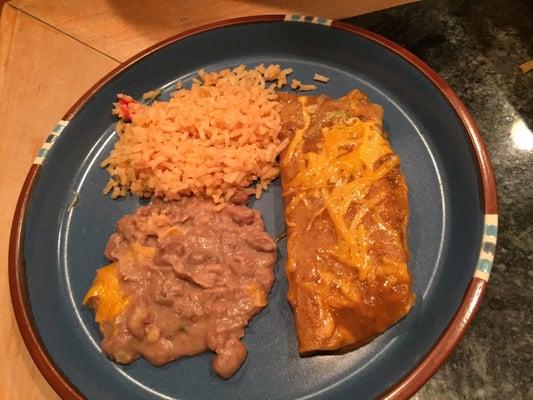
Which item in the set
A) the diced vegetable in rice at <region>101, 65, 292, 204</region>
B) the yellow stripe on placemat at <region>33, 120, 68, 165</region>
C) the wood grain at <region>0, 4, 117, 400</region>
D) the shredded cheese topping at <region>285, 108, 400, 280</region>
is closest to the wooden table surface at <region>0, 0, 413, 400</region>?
the wood grain at <region>0, 4, 117, 400</region>

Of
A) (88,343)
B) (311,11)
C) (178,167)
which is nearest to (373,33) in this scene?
(311,11)

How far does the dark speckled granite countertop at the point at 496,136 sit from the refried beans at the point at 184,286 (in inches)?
27.1

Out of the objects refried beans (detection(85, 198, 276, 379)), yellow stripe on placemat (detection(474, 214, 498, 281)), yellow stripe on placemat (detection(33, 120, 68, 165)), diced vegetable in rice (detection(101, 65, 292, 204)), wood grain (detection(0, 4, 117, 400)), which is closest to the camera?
yellow stripe on placemat (detection(474, 214, 498, 281))

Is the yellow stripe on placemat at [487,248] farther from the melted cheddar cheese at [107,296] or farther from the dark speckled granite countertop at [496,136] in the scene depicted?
the melted cheddar cheese at [107,296]

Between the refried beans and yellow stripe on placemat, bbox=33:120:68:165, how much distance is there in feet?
1.82

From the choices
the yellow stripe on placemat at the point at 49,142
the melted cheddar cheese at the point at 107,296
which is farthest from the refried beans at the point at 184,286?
the yellow stripe on placemat at the point at 49,142

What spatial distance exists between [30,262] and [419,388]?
1548mm

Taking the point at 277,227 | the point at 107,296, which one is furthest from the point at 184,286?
the point at 277,227

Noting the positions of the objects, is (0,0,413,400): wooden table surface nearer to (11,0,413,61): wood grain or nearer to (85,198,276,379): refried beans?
(11,0,413,61): wood grain

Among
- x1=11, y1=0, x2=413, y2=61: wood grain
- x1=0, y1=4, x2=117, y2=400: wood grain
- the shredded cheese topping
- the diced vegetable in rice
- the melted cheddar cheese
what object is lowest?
the melted cheddar cheese

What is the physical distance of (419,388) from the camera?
159 cm

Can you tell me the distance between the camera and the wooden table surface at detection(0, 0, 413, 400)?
247 centimetres

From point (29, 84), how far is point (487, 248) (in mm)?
2292

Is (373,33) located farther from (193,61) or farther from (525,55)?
(193,61)
